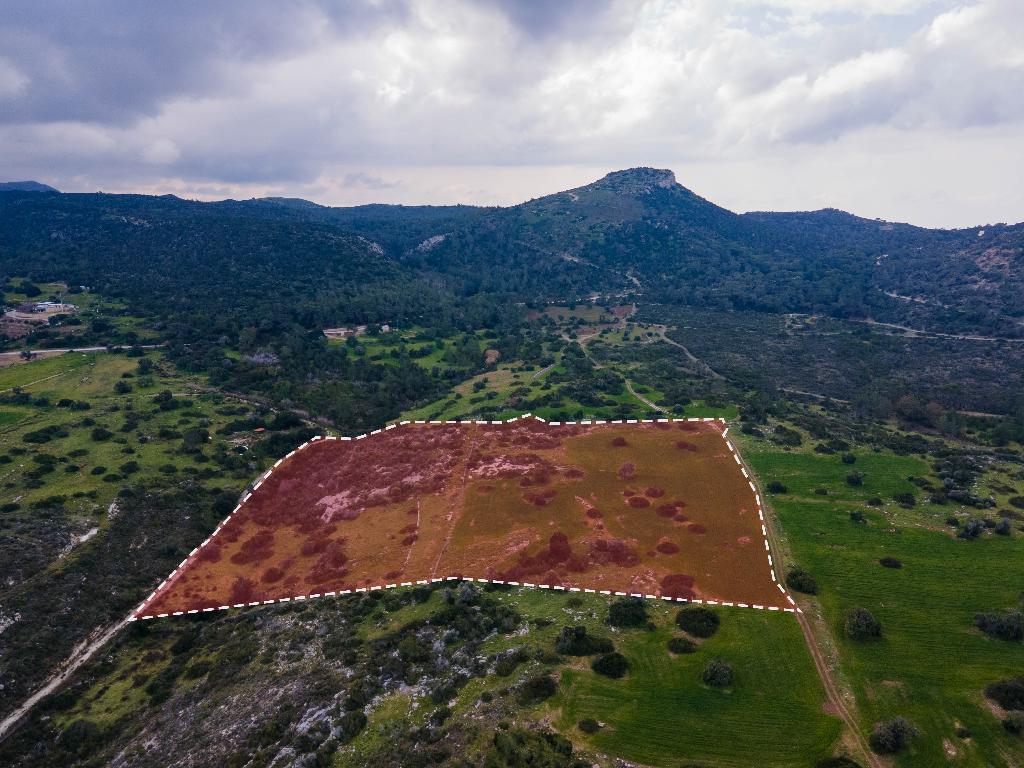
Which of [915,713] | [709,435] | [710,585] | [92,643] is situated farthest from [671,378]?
[92,643]

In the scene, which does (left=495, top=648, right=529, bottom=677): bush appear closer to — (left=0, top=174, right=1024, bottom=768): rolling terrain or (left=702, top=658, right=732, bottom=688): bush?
(left=0, top=174, right=1024, bottom=768): rolling terrain

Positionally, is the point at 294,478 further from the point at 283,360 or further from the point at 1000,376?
the point at 1000,376

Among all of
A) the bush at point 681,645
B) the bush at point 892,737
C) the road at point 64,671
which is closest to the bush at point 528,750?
the bush at point 681,645

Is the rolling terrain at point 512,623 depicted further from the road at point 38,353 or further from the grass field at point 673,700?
the road at point 38,353

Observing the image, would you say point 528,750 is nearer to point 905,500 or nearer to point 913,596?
point 913,596

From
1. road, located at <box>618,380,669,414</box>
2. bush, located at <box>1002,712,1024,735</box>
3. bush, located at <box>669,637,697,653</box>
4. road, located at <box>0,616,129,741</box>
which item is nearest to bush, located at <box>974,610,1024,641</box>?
bush, located at <box>1002,712,1024,735</box>
